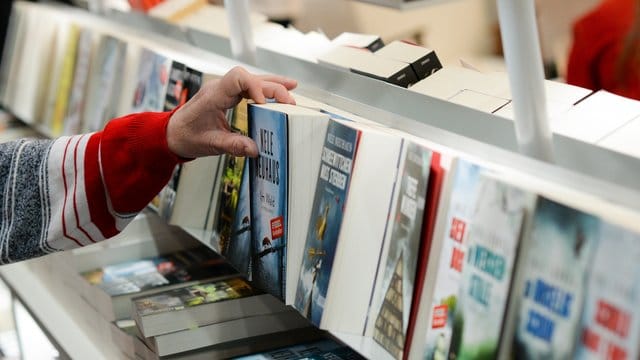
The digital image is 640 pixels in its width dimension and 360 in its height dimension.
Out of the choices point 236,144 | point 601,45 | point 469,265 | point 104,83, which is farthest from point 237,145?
point 601,45

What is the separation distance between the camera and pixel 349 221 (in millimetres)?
1398

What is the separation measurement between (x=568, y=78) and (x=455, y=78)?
1.44m

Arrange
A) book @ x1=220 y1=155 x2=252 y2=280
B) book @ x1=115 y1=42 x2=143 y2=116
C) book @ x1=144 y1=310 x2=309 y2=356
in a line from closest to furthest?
book @ x1=220 y1=155 x2=252 y2=280
book @ x1=144 y1=310 x2=309 y2=356
book @ x1=115 y1=42 x2=143 y2=116

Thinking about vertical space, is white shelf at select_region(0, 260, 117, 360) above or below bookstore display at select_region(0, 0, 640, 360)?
below

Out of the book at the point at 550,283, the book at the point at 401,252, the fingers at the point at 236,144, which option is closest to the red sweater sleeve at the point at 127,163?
the fingers at the point at 236,144

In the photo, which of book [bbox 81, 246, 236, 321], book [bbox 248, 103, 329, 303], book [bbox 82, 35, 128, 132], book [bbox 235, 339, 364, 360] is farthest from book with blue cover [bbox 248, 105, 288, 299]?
book [bbox 82, 35, 128, 132]

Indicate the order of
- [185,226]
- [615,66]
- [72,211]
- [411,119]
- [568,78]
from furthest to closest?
[568,78] < [615,66] < [185,226] < [72,211] < [411,119]

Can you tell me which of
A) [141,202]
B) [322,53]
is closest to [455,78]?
[322,53]

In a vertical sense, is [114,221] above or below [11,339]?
above

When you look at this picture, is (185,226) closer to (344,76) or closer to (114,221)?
(114,221)

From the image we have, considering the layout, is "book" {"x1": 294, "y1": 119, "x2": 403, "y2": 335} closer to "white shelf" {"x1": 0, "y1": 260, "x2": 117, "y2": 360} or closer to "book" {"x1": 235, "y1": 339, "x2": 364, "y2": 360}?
"book" {"x1": 235, "y1": 339, "x2": 364, "y2": 360}

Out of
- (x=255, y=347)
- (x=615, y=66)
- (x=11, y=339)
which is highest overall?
(x=615, y=66)

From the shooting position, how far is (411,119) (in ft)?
4.97

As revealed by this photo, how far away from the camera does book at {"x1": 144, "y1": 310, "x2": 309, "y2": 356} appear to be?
69.9 inches
